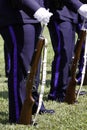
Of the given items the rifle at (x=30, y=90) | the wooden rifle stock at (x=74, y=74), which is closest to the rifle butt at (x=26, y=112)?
the rifle at (x=30, y=90)

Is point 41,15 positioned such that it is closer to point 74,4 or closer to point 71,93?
point 74,4

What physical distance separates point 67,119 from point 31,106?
2.22ft

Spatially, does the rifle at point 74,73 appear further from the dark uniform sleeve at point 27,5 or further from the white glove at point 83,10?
the dark uniform sleeve at point 27,5

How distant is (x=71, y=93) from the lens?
639cm

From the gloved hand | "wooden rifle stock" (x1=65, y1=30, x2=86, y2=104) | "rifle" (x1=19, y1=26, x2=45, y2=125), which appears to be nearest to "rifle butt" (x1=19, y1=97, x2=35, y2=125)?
"rifle" (x1=19, y1=26, x2=45, y2=125)

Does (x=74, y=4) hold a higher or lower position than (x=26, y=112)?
higher

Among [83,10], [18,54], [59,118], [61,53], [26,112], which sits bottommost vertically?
[59,118]

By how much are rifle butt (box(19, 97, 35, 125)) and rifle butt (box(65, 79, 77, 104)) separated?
3.86ft

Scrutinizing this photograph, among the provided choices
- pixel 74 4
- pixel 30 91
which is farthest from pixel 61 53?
pixel 30 91

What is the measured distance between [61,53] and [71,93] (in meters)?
0.57

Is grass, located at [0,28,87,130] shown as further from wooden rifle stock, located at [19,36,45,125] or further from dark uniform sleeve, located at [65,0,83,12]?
dark uniform sleeve, located at [65,0,83,12]

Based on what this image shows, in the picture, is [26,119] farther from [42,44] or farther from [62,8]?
[62,8]

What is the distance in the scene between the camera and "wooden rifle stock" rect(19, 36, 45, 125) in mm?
5008

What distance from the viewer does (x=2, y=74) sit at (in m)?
10.5
